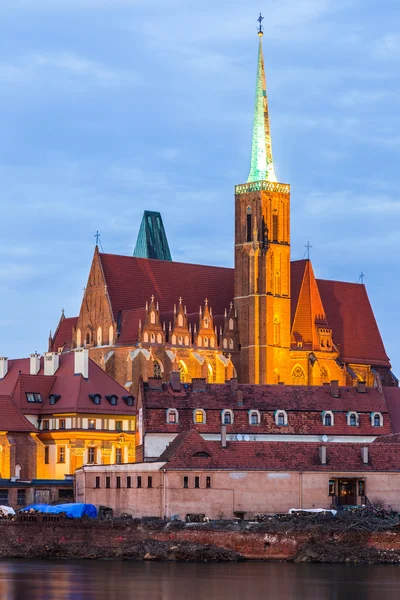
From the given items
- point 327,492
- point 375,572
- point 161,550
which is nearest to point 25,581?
point 161,550

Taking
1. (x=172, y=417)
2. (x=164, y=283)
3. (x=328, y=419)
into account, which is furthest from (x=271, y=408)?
(x=164, y=283)

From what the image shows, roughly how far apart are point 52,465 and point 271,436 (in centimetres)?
2116

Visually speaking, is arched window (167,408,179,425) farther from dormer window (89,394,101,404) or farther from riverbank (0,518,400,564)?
dormer window (89,394,101,404)

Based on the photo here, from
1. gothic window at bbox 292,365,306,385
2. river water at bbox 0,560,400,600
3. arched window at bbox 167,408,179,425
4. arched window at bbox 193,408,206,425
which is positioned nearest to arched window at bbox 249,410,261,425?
arched window at bbox 193,408,206,425

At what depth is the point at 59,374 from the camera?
132 meters

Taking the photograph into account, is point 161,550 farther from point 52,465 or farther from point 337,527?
point 52,465

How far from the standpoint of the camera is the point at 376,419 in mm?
116875

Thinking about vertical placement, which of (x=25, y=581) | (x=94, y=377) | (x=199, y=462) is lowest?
(x=25, y=581)

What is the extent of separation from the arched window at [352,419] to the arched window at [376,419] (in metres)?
1.27

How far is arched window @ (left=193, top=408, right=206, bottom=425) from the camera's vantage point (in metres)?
110

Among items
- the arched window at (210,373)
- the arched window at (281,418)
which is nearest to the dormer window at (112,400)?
the arched window at (281,418)

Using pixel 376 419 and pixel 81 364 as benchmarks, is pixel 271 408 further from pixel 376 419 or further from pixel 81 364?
pixel 81 364

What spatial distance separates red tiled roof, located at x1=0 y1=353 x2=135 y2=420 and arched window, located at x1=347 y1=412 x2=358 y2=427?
68.5ft

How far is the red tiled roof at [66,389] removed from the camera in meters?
127
